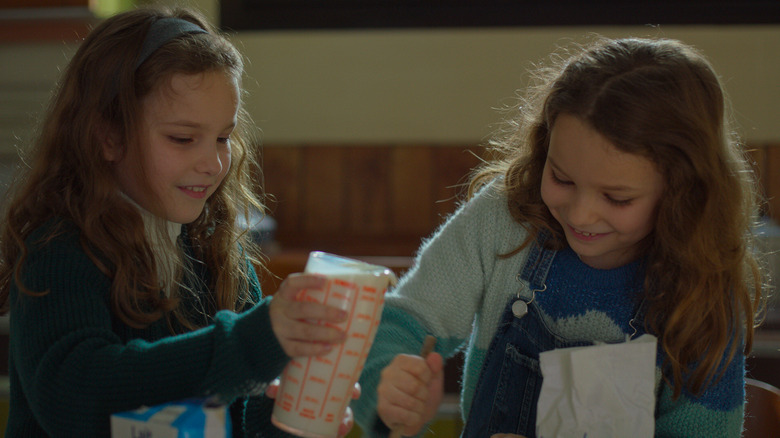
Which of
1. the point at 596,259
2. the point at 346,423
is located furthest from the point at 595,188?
the point at 346,423

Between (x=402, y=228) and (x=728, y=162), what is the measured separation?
1.57 m

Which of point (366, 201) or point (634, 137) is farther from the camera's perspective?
point (366, 201)

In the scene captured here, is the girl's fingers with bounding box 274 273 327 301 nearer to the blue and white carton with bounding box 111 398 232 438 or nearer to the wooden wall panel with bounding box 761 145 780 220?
the blue and white carton with bounding box 111 398 232 438

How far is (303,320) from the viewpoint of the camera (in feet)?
2.46

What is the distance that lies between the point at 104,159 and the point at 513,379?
25.5 inches

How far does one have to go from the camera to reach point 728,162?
1086 mm

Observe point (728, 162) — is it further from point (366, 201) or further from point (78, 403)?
point (366, 201)

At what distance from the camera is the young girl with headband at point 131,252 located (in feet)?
2.59

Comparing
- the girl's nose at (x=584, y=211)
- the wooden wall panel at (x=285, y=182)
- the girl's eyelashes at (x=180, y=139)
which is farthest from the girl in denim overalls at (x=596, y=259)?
the wooden wall panel at (x=285, y=182)

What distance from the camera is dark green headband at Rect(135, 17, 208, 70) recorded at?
1.01 metres

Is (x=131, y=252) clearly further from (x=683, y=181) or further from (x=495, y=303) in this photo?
(x=683, y=181)

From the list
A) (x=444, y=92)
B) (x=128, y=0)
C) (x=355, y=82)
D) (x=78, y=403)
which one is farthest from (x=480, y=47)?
(x=78, y=403)

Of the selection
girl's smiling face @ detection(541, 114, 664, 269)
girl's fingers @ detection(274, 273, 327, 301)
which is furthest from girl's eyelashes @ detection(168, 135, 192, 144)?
girl's smiling face @ detection(541, 114, 664, 269)

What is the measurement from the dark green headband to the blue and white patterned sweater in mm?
475
